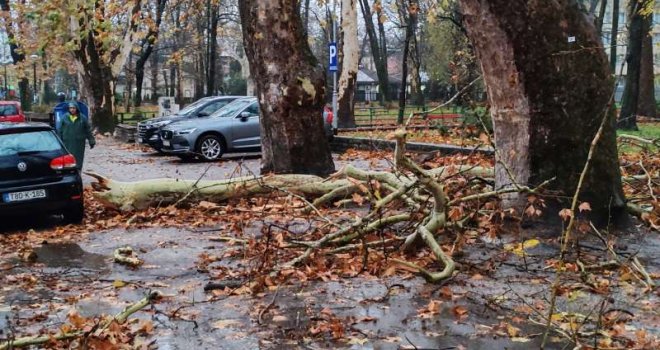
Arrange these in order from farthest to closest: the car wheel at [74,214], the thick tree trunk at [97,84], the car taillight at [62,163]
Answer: the thick tree trunk at [97,84] → the car wheel at [74,214] → the car taillight at [62,163]

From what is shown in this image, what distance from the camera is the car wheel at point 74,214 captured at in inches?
422

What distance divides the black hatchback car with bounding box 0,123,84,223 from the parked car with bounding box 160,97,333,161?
936 cm

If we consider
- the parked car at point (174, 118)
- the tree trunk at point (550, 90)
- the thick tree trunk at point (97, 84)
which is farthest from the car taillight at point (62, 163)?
the thick tree trunk at point (97, 84)

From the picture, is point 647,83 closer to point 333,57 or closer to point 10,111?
point 333,57

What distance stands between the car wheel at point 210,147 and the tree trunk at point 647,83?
20987 mm

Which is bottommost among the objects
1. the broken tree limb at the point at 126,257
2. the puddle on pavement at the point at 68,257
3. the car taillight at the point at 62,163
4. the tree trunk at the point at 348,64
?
the puddle on pavement at the point at 68,257

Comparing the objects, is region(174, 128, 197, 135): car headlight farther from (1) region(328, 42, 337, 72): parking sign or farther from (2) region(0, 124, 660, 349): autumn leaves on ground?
(2) region(0, 124, 660, 349): autumn leaves on ground

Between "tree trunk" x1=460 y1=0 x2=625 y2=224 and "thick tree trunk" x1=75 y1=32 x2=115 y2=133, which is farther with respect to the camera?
"thick tree trunk" x1=75 y1=32 x2=115 y2=133

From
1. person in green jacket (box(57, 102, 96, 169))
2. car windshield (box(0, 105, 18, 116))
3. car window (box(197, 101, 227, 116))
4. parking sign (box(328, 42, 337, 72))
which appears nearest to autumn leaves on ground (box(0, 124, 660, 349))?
person in green jacket (box(57, 102, 96, 169))

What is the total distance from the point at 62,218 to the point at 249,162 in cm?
900

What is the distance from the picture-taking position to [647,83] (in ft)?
112

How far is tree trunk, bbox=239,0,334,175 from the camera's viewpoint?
12.8 m

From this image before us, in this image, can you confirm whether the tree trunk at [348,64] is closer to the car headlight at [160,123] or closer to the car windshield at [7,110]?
the car headlight at [160,123]

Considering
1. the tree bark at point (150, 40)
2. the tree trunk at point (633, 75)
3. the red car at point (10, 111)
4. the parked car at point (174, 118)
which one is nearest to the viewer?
the tree bark at point (150, 40)
